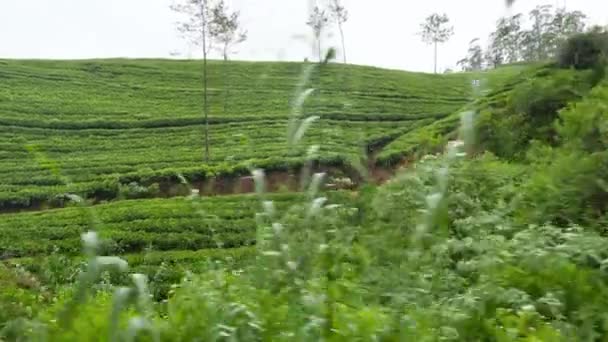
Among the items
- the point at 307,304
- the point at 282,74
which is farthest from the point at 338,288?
the point at 282,74

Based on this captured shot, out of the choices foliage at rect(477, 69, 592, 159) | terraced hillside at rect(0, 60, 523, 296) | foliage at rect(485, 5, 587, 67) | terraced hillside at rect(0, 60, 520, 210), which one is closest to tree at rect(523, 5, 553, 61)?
foliage at rect(485, 5, 587, 67)

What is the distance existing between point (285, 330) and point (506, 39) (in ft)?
4.17

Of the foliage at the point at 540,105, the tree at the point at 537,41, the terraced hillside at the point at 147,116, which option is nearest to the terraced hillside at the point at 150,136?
the terraced hillside at the point at 147,116

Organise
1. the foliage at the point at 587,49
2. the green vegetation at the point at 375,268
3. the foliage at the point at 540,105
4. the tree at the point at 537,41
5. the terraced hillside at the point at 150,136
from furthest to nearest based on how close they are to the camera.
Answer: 1. the terraced hillside at the point at 150,136
2. the foliage at the point at 540,105
3. the foliage at the point at 587,49
4. the tree at the point at 537,41
5. the green vegetation at the point at 375,268

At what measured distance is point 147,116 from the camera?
26484mm

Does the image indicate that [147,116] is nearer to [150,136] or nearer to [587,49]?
[150,136]

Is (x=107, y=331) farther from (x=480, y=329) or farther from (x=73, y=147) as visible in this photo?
(x=73, y=147)

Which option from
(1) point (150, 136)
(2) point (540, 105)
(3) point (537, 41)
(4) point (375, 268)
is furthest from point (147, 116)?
(4) point (375, 268)

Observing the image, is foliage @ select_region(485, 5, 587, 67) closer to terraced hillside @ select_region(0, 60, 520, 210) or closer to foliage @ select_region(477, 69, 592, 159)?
foliage @ select_region(477, 69, 592, 159)

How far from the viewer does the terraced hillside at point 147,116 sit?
728 inches

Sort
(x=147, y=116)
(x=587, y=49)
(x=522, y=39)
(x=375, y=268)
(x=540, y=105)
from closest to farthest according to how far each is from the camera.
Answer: (x=375, y=268) → (x=522, y=39) → (x=540, y=105) → (x=587, y=49) → (x=147, y=116)

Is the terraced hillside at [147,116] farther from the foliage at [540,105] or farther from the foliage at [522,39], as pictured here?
the foliage at [522,39]

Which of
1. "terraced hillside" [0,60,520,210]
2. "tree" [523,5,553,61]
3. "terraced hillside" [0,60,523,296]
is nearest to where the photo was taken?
"tree" [523,5,553,61]

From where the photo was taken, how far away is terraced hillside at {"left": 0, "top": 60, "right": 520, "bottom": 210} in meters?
18.5
